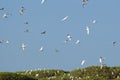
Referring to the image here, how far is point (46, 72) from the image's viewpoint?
39188 millimetres

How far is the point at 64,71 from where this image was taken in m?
A: 39.8

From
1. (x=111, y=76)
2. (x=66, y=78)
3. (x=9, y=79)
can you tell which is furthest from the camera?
(x=111, y=76)

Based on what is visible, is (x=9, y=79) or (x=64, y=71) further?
(x=64, y=71)

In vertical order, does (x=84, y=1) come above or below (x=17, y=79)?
above

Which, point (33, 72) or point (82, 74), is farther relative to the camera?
point (33, 72)

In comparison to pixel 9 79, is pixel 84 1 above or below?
above

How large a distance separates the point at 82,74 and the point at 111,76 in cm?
252

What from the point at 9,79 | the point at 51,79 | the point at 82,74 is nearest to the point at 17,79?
the point at 9,79

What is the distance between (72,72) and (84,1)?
1811 cm

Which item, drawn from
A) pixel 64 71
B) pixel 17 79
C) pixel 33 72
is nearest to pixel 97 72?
pixel 64 71

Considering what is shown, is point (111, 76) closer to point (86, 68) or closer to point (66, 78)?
point (86, 68)

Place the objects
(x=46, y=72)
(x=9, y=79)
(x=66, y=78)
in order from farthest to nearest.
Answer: (x=46, y=72) < (x=66, y=78) < (x=9, y=79)

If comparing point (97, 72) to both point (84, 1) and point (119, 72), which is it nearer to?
point (119, 72)

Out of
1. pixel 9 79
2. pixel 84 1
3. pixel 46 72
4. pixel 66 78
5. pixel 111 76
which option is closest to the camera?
pixel 84 1
